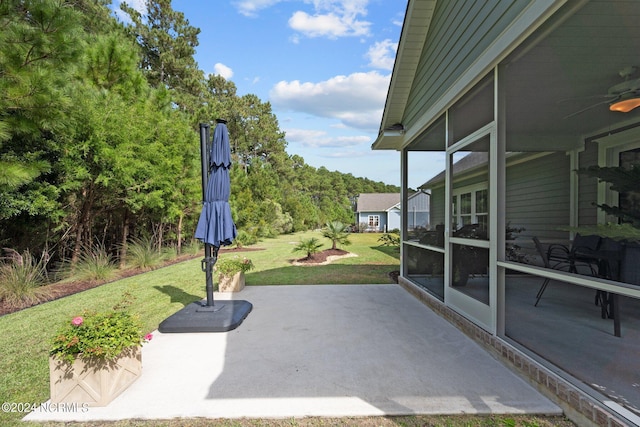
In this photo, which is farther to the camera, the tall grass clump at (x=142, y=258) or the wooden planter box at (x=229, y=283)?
the tall grass clump at (x=142, y=258)

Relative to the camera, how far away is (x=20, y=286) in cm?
547

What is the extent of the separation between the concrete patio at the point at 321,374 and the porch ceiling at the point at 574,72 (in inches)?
108

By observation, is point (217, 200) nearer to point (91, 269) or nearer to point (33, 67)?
point (33, 67)

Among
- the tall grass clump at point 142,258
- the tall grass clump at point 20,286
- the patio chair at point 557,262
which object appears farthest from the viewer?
the tall grass clump at point 142,258

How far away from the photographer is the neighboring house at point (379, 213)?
114 feet

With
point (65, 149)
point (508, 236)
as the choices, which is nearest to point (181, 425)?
point (508, 236)

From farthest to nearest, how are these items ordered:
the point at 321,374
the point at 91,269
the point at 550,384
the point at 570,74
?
the point at 91,269 < the point at 570,74 < the point at 321,374 < the point at 550,384

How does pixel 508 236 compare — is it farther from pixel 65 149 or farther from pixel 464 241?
pixel 65 149

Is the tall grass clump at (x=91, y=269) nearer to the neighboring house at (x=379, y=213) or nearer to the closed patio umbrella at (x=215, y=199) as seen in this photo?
the closed patio umbrella at (x=215, y=199)

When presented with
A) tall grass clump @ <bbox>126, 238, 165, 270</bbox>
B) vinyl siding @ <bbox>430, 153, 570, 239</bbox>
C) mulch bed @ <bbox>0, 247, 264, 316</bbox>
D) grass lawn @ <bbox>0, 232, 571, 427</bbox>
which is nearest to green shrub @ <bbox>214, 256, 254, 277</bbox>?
grass lawn @ <bbox>0, 232, 571, 427</bbox>

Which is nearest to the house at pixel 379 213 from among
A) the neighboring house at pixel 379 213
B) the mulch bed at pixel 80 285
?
the neighboring house at pixel 379 213

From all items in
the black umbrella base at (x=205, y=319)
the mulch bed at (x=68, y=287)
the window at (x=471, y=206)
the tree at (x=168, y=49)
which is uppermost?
the tree at (x=168, y=49)

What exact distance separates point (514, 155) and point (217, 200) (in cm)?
589

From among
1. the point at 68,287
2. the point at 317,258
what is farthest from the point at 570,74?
the point at 68,287
